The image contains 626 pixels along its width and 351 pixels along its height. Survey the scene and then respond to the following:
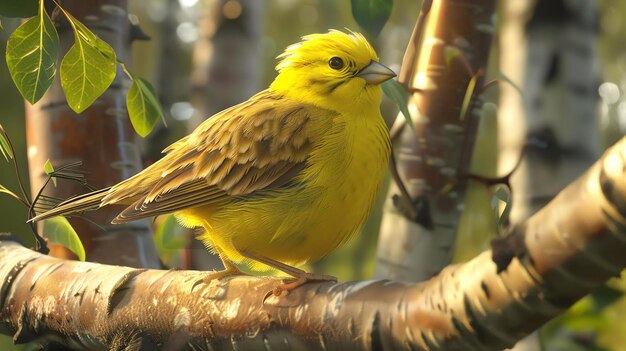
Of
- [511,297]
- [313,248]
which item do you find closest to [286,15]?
[313,248]

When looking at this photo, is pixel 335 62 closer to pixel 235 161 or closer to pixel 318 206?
pixel 235 161

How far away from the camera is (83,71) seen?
2691 mm

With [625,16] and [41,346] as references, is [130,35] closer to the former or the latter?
[41,346]

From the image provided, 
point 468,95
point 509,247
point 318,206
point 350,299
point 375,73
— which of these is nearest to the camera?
point 509,247

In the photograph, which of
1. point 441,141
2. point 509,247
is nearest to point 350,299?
point 509,247

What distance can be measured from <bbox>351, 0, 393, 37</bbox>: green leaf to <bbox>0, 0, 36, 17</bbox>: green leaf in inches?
41.3

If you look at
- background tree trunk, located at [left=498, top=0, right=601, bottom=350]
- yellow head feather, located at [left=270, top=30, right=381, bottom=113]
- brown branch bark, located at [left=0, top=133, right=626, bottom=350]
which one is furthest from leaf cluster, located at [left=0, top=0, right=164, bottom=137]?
background tree trunk, located at [left=498, top=0, right=601, bottom=350]

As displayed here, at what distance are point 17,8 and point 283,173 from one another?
1304mm

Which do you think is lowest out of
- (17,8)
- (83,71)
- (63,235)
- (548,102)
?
(63,235)

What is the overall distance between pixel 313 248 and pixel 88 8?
1694mm

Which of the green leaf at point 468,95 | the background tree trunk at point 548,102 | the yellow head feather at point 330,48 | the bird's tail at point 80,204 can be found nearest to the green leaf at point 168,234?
the bird's tail at point 80,204

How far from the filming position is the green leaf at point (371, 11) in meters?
3.16

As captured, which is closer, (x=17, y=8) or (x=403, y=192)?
(x=17, y=8)

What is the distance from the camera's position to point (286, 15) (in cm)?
1472
